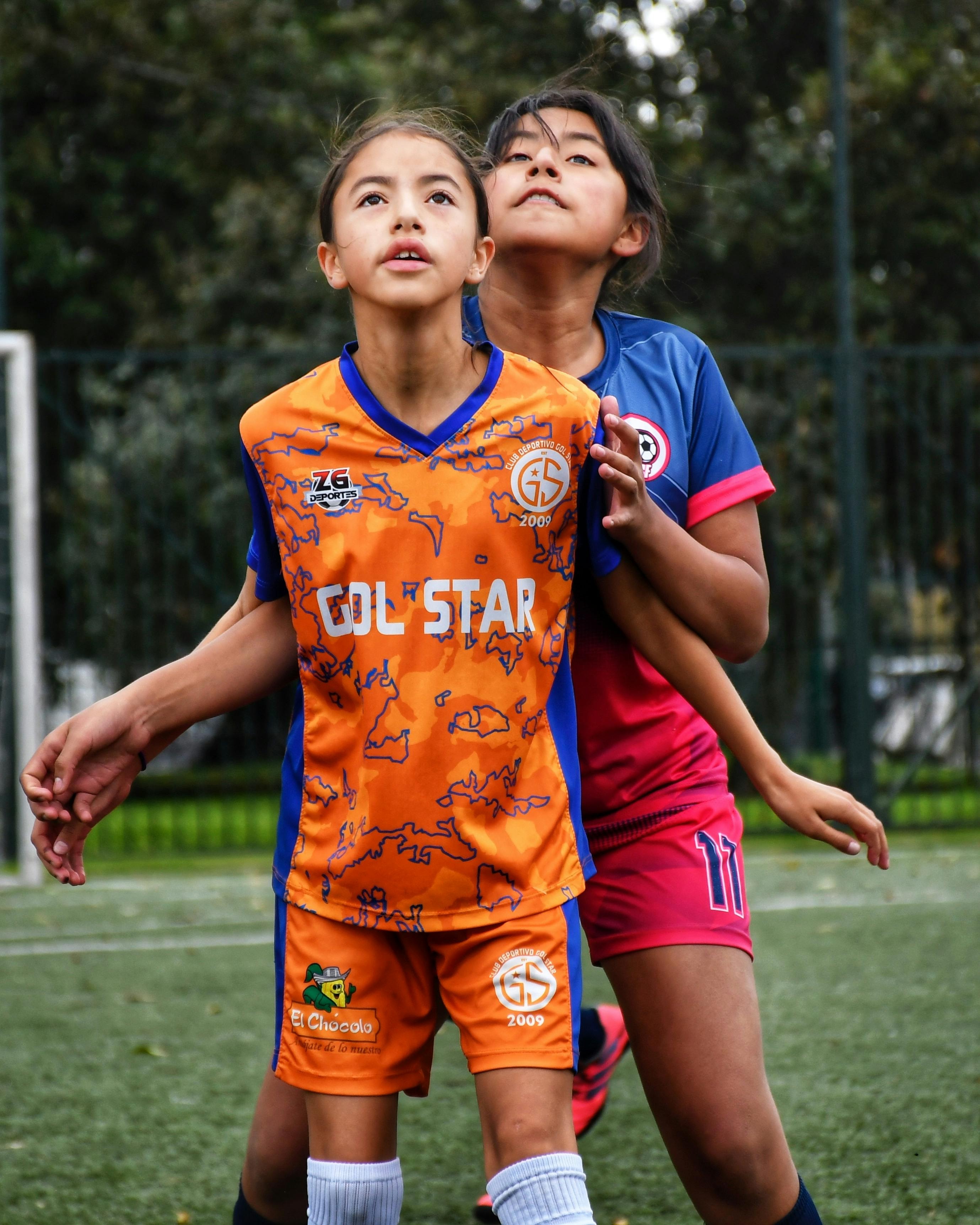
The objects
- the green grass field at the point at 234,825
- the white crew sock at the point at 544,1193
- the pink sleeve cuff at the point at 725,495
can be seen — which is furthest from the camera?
the green grass field at the point at 234,825

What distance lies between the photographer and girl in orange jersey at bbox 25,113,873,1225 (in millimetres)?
2035

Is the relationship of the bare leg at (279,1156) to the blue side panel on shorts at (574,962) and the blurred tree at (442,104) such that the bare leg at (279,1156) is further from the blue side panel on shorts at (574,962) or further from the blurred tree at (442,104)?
the blurred tree at (442,104)

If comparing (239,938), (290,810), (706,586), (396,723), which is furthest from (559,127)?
(239,938)

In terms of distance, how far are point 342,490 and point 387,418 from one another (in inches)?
4.7

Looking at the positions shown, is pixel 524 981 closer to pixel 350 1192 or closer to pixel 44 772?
pixel 350 1192

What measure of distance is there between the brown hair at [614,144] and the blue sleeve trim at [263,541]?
0.73m

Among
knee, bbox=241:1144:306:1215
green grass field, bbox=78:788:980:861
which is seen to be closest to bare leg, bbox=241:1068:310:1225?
knee, bbox=241:1144:306:1215

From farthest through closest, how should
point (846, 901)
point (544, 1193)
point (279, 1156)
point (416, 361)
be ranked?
point (846, 901), point (279, 1156), point (416, 361), point (544, 1193)

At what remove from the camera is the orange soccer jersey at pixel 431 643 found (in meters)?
2.06

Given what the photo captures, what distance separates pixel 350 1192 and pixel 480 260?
1.29 m

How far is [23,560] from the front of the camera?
8.31 meters

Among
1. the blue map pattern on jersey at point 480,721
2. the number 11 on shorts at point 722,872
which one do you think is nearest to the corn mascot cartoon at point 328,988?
the blue map pattern on jersey at point 480,721

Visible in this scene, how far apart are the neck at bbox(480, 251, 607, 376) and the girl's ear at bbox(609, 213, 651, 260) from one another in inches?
2.6

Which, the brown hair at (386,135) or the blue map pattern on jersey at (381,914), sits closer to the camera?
the blue map pattern on jersey at (381,914)
